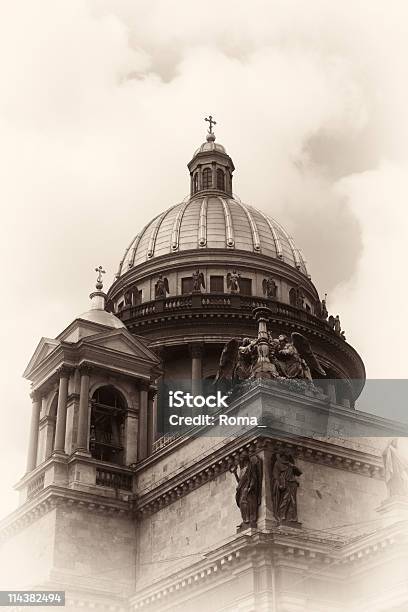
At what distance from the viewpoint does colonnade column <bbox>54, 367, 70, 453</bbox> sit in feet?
135

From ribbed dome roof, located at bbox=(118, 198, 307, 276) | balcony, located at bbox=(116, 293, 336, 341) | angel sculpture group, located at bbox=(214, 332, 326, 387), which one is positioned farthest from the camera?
ribbed dome roof, located at bbox=(118, 198, 307, 276)

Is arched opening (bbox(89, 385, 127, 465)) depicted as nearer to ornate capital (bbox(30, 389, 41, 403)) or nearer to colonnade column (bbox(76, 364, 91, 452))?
colonnade column (bbox(76, 364, 91, 452))

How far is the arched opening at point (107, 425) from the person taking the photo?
43.0m

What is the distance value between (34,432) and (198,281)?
53.8 feet

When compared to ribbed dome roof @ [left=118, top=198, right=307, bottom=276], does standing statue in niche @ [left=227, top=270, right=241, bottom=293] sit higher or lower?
lower

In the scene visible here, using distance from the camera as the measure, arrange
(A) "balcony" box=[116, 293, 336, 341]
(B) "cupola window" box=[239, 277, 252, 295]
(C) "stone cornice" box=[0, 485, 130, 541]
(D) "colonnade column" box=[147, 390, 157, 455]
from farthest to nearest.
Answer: (B) "cupola window" box=[239, 277, 252, 295], (A) "balcony" box=[116, 293, 336, 341], (D) "colonnade column" box=[147, 390, 157, 455], (C) "stone cornice" box=[0, 485, 130, 541]

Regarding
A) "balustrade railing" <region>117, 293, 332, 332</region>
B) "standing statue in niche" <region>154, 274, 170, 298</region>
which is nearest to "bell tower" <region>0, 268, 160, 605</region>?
"balustrade railing" <region>117, 293, 332, 332</region>

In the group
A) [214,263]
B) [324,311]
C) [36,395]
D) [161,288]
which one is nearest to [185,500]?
[36,395]

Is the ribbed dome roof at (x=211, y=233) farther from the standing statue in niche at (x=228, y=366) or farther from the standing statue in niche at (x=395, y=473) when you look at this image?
the standing statue in niche at (x=395, y=473)

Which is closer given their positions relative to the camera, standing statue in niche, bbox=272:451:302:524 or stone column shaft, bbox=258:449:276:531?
stone column shaft, bbox=258:449:276:531

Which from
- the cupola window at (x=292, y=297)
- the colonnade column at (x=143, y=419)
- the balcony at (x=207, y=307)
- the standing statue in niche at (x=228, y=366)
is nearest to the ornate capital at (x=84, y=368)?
the colonnade column at (x=143, y=419)

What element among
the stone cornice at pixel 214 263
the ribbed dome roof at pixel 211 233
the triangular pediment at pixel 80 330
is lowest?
the triangular pediment at pixel 80 330

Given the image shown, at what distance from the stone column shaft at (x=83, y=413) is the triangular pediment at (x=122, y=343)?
5.18 ft

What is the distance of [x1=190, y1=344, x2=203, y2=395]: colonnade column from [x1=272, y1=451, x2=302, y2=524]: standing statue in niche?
17774mm
